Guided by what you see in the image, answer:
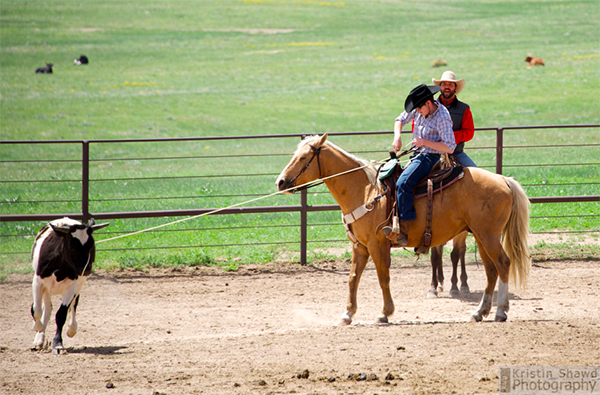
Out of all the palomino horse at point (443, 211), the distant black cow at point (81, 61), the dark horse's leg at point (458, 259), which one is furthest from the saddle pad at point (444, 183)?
the distant black cow at point (81, 61)

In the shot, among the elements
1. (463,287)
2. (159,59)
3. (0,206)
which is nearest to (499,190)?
(463,287)

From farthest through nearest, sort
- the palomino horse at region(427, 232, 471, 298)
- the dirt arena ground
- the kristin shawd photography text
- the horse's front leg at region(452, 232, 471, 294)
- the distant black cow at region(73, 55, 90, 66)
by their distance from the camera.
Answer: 1. the distant black cow at region(73, 55, 90, 66)
2. the palomino horse at region(427, 232, 471, 298)
3. the horse's front leg at region(452, 232, 471, 294)
4. the dirt arena ground
5. the kristin shawd photography text

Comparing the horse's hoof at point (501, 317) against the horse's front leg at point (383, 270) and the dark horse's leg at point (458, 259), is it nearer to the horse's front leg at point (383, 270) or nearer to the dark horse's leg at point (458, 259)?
the horse's front leg at point (383, 270)

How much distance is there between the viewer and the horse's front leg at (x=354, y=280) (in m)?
7.36

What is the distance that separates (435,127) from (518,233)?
1.52 metres

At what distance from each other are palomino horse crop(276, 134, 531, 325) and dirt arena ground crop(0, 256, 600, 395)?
56cm

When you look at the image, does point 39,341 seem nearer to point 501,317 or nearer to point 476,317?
point 476,317

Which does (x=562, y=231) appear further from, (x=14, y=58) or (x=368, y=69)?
(x=14, y=58)

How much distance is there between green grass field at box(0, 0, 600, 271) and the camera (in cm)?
Result: 1423

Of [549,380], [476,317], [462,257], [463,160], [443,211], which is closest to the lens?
[549,380]

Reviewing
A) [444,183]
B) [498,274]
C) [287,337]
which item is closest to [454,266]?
[498,274]

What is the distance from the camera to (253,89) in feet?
116

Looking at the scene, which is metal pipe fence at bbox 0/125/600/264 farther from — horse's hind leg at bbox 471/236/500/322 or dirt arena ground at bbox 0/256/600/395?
horse's hind leg at bbox 471/236/500/322

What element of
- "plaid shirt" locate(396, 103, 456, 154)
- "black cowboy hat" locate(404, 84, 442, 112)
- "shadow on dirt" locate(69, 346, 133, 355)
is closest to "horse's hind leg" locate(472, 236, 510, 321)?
"plaid shirt" locate(396, 103, 456, 154)
